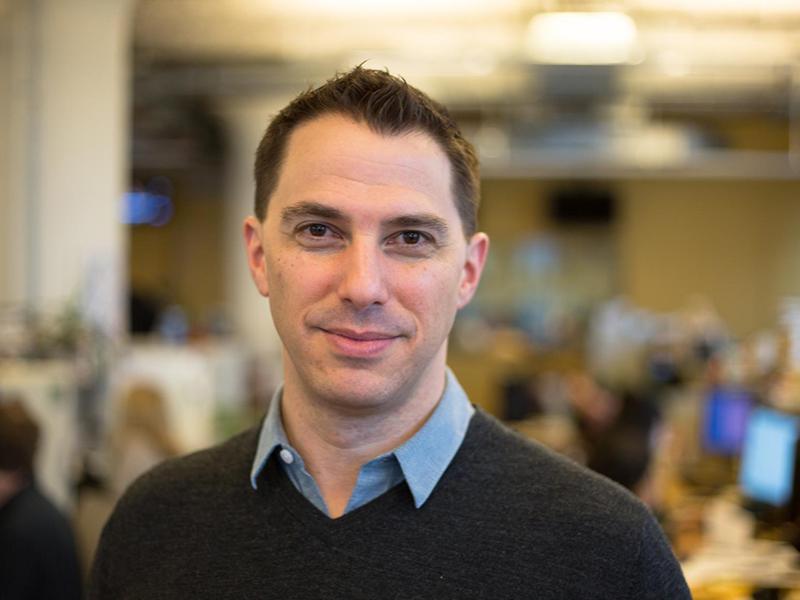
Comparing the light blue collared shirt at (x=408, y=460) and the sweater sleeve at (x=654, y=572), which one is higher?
the light blue collared shirt at (x=408, y=460)

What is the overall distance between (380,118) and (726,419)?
4.95 m

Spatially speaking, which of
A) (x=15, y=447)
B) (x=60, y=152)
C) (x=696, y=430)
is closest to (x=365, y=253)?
(x=15, y=447)

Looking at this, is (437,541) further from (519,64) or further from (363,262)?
(519,64)

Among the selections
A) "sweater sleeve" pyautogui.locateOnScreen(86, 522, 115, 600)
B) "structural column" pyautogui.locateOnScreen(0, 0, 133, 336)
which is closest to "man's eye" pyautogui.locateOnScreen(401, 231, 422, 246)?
"sweater sleeve" pyautogui.locateOnScreen(86, 522, 115, 600)

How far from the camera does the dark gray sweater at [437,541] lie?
1253 mm

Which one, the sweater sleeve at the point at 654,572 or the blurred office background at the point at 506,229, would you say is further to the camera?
the blurred office background at the point at 506,229

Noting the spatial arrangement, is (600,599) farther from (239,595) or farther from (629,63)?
(629,63)

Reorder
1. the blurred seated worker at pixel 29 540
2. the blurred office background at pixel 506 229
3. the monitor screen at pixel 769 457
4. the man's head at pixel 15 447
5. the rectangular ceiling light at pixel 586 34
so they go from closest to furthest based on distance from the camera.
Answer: the blurred seated worker at pixel 29 540, the man's head at pixel 15 447, the monitor screen at pixel 769 457, the blurred office background at pixel 506 229, the rectangular ceiling light at pixel 586 34

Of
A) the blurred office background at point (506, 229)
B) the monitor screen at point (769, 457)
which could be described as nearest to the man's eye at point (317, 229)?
the blurred office background at point (506, 229)

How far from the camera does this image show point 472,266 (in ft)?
4.63

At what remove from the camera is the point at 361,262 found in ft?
4.09

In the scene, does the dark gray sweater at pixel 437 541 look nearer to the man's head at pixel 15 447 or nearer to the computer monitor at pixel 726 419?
the man's head at pixel 15 447

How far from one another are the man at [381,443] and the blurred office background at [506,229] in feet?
0.65

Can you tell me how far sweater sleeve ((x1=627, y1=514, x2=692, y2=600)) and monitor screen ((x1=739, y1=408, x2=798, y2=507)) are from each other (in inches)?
121
